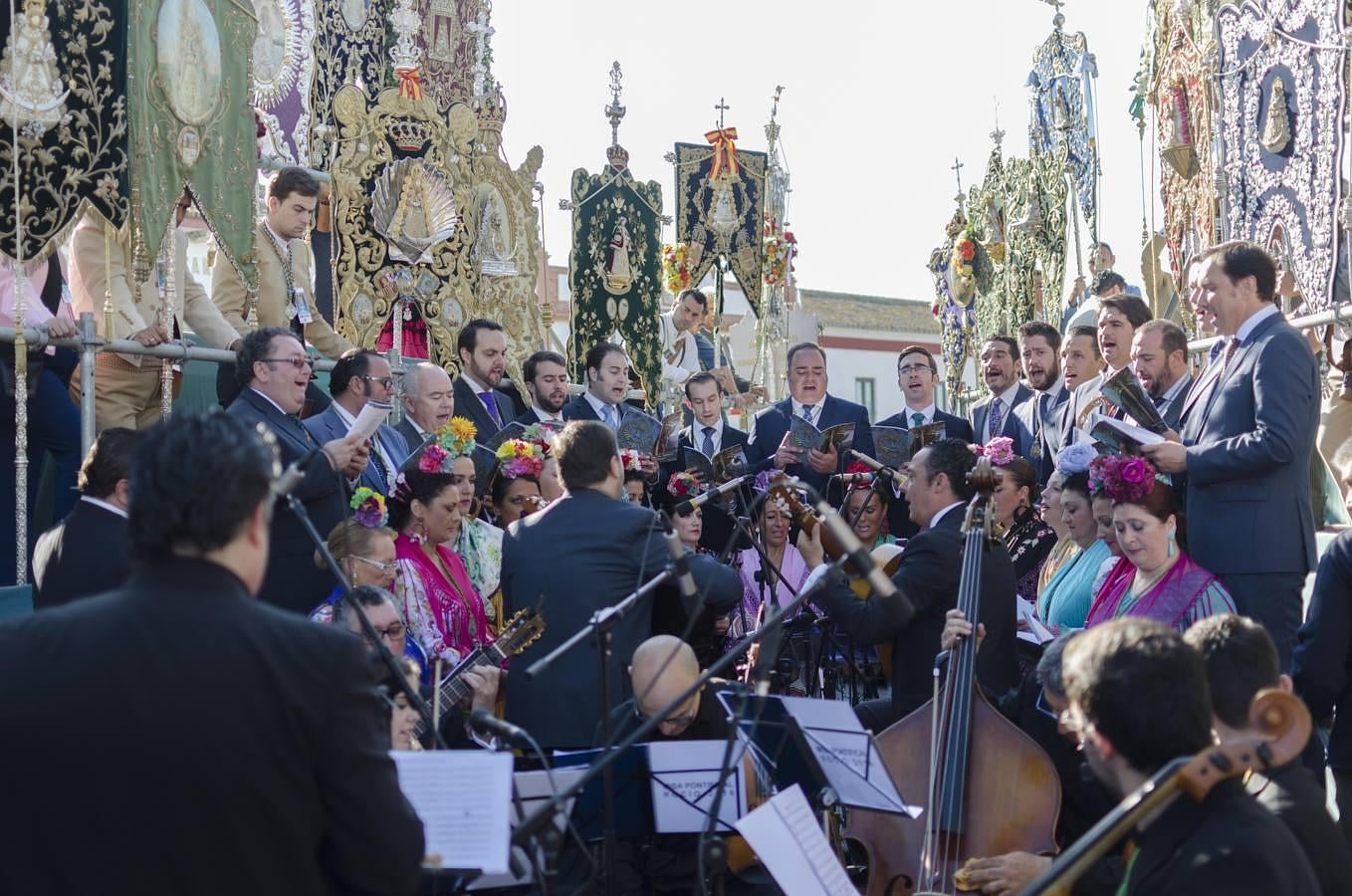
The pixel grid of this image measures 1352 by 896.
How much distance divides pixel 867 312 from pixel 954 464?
107 feet

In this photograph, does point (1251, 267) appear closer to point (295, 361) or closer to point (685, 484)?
point (685, 484)

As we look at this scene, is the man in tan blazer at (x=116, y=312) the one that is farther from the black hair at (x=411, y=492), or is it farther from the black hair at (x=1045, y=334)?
the black hair at (x=1045, y=334)

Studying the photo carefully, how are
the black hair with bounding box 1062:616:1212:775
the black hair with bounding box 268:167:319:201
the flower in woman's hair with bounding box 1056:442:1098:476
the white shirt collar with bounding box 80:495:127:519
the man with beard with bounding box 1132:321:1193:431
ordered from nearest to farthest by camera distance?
1. the black hair with bounding box 1062:616:1212:775
2. the white shirt collar with bounding box 80:495:127:519
3. the flower in woman's hair with bounding box 1056:442:1098:476
4. the man with beard with bounding box 1132:321:1193:431
5. the black hair with bounding box 268:167:319:201

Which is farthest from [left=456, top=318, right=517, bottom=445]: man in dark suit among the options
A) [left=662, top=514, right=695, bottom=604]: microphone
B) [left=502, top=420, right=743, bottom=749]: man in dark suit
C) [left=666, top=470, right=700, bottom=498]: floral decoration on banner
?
[left=662, top=514, right=695, bottom=604]: microphone

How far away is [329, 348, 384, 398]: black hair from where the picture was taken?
22.2ft

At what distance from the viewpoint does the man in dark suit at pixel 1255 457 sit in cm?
569

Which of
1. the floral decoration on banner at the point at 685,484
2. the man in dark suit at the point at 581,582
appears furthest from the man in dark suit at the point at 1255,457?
the floral decoration on banner at the point at 685,484

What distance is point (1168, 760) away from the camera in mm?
2910

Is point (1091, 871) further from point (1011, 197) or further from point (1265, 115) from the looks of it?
point (1011, 197)

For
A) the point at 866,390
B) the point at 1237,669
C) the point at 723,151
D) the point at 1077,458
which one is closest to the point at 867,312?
the point at 866,390

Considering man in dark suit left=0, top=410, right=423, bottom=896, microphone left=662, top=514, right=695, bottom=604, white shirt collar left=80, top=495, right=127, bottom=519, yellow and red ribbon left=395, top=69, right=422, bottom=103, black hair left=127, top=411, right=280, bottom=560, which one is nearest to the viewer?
man in dark suit left=0, top=410, right=423, bottom=896

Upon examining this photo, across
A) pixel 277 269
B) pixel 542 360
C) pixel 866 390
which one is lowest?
pixel 542 360

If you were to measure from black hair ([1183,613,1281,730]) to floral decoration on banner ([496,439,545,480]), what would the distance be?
411cm

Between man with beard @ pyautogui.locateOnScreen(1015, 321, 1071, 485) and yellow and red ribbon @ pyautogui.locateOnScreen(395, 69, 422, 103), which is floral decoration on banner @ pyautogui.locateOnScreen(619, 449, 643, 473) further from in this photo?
yellow and red ribbon @ pyautogui.locateOnScreen(395, 69, 422, 103)
